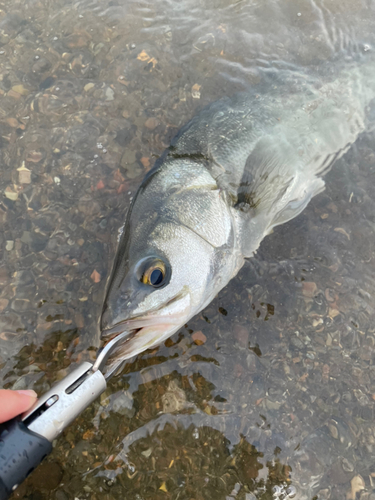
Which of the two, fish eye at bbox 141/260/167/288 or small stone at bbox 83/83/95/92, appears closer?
fish eye at bbox 141/260/167/288

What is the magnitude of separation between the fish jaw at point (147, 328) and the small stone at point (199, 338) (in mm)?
487

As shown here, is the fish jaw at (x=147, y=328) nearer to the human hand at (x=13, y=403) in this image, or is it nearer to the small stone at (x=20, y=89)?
the human hand at (x=13, y=403)

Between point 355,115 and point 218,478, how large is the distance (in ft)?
10.1

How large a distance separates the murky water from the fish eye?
2.04 ft

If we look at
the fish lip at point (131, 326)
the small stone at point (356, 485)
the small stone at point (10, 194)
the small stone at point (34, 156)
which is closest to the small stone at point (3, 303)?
the small stone at point (10, 194)

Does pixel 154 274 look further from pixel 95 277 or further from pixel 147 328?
pixel 95 277

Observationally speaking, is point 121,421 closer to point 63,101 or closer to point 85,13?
point 63,101

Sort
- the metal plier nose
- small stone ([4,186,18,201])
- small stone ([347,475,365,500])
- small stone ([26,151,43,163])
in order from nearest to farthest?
the metal plier nose
small stone ([347,475,365,500])
small stone ([4,186,18,201])
small stone ([26,151,43,163])

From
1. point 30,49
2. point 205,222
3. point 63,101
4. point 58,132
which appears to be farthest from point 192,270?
point 30,49

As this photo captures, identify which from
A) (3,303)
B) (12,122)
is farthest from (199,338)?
(12,122)

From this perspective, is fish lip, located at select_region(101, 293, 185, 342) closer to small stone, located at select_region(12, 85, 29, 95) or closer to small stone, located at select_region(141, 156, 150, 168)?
small stone, located at select_region(141, 156, 150, 168)

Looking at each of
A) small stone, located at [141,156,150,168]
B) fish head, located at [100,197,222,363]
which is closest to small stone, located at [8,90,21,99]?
small stone, located at [141,156,150,168]

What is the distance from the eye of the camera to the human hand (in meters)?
1.49

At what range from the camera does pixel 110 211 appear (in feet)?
9.70
